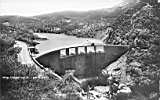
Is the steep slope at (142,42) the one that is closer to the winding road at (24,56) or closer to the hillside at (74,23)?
the hillside at (74,23)

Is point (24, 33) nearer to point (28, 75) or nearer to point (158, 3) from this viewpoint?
point (28, 75)

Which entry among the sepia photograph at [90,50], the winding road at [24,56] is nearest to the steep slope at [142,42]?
the sepia photograph at [90,50]

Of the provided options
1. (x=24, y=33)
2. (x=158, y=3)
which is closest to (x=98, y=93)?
(x=24, y=33)

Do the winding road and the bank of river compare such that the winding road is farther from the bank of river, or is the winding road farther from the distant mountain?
the distant mountain

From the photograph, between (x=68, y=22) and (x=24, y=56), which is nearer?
(x=24, y=56)

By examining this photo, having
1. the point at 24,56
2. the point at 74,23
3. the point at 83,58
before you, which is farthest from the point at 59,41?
the point at 24,56

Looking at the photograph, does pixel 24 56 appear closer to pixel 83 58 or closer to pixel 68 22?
pixel 68 22

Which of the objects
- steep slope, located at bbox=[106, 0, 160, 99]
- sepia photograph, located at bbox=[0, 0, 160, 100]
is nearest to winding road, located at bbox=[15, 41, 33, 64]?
sepia photograph, located at bbox=[0, 0, 160, 100]
